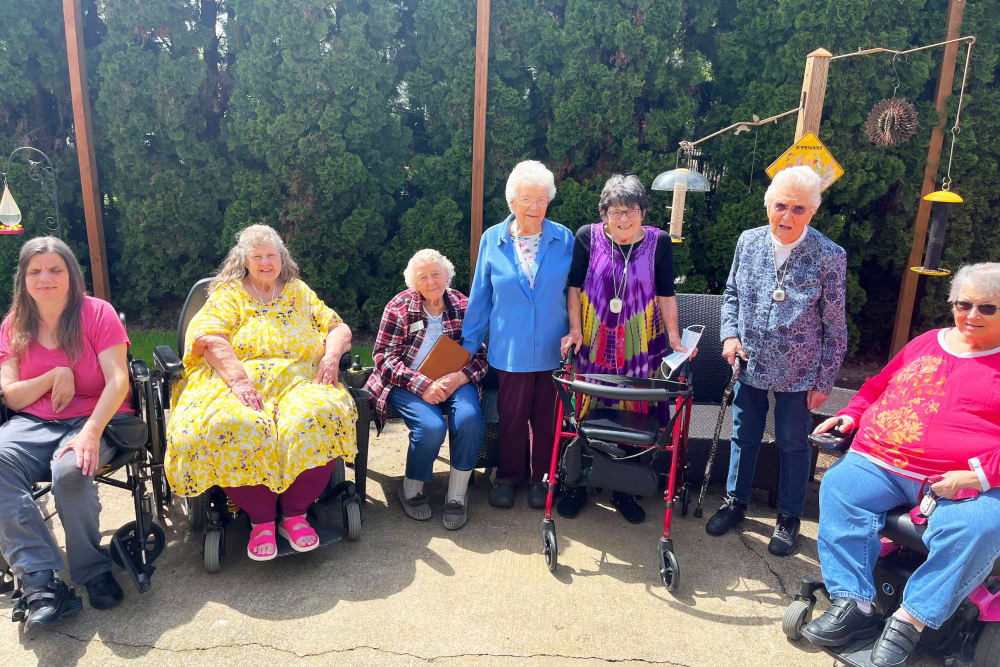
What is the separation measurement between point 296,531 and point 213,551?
327 mm

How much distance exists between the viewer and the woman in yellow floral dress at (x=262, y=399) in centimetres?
268

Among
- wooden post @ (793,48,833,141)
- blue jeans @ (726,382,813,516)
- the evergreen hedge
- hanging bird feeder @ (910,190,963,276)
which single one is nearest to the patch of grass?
the evergreen hedge

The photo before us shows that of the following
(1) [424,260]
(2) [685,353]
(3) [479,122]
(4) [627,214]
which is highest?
(3) [479,122]

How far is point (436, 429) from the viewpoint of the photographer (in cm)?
320

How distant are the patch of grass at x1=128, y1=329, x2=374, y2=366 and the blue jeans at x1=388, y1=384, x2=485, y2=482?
2.06 m

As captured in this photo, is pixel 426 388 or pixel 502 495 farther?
pixel 502 495

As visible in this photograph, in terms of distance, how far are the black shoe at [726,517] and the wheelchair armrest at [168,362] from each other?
253cm

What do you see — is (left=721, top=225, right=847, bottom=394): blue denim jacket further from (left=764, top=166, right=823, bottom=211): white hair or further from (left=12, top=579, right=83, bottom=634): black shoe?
(left=12, top=579, right=83, bottom=634): black shoe

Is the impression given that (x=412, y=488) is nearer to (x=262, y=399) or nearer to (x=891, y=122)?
(x=262, y=399)

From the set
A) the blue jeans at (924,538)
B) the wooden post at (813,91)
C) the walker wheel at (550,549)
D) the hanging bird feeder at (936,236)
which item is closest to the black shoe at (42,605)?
the walker wheel at (550,549)

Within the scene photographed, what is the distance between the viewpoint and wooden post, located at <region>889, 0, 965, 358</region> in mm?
4504

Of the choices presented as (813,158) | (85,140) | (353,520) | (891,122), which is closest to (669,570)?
(353,520)

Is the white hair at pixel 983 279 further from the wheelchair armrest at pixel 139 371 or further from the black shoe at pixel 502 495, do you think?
the wheelchair armrest at pixel 139 371

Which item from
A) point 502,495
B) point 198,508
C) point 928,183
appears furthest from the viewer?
point 928,183
